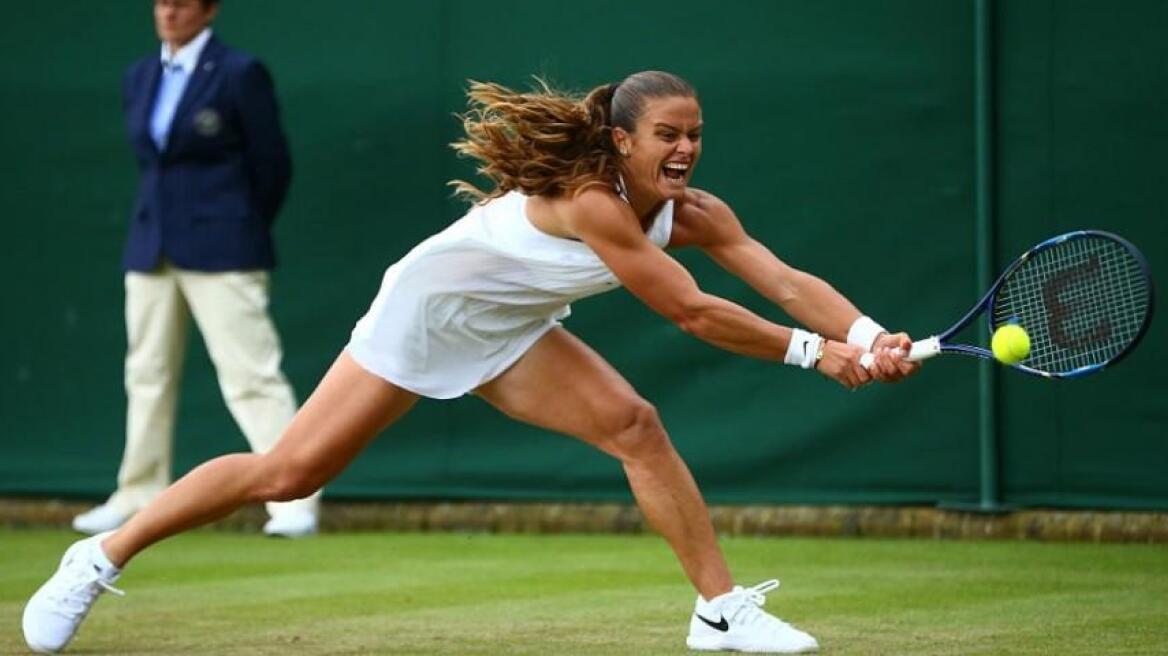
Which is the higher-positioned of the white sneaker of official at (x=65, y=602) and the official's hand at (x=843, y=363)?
the official's hand at (x=843, y=363)

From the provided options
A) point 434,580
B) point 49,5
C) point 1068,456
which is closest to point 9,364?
point 49,5

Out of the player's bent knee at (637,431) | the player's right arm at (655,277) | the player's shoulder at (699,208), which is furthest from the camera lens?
the player's shoulder at (699,208)

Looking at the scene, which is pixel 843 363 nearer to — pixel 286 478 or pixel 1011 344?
pixel 1011 344

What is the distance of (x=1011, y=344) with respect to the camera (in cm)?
523

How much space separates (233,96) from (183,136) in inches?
9.8

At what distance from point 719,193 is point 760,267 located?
113 inches

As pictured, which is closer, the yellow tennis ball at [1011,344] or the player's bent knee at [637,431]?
the yellow tennis ball at [1011,344]

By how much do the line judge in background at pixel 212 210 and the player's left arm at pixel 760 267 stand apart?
9.98 feet

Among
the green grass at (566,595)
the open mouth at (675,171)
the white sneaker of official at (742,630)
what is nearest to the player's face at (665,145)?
the open mouth at (675,171)

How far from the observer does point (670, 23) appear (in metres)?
8.52

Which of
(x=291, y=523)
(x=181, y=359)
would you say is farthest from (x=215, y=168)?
(x=291, y=523)

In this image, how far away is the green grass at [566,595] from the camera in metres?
5.68

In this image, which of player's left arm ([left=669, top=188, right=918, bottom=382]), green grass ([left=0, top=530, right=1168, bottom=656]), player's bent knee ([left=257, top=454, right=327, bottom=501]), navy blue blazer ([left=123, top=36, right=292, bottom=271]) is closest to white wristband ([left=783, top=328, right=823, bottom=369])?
player's left arm ([left=669, top=188, right=918, bottom=382])

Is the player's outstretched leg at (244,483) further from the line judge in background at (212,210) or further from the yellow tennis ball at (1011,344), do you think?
the line judge in background at (212,210)
